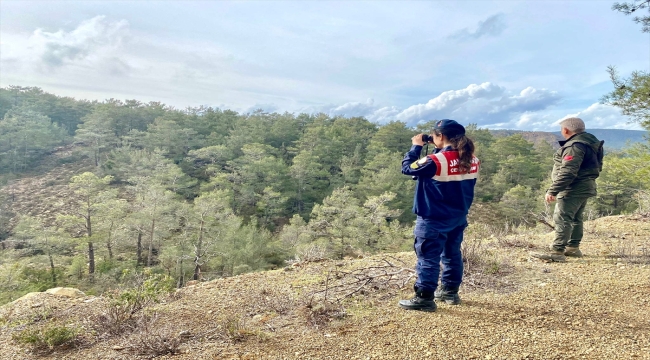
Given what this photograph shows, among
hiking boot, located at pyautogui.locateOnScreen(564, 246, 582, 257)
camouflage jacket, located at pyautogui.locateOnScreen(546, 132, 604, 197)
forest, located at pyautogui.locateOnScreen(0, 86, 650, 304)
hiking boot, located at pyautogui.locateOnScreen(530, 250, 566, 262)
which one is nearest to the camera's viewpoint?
camouflage jacket, located at pyautogui.locateOnScreen(546, 132, 604, 197)

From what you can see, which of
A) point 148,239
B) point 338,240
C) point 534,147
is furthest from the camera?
point 534,147

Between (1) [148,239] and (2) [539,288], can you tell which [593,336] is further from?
(1) [148,239]

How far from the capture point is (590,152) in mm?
3221

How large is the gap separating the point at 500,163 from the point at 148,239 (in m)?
25.5

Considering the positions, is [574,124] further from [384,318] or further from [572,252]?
[384,318]

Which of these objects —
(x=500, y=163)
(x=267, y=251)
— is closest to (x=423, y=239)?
(x=267, y=251)

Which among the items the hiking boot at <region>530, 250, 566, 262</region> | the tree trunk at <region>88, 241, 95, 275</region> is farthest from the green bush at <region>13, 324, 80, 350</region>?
the tree trunk at <region>88, 241, 95, 275</region>

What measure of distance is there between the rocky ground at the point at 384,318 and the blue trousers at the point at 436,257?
7.6 inches

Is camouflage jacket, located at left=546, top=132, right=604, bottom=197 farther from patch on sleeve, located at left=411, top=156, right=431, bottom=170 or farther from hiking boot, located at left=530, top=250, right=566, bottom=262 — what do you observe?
patch on sleeve, located at left=411, top=156, right=431, bottom=170

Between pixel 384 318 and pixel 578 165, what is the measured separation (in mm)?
2265

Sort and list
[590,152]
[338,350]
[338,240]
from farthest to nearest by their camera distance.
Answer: [338,240] < [590,152] < [338,350]

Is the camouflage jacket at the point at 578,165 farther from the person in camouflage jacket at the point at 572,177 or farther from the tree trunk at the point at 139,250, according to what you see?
the tree trunk at the point at 139,250

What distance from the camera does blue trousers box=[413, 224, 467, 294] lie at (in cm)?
226

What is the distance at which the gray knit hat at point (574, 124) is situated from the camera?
3.27 m
